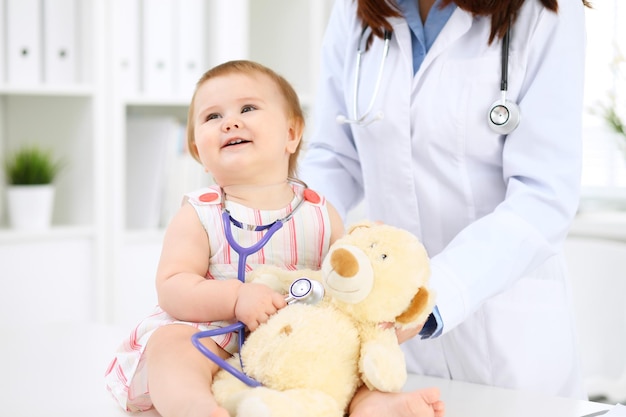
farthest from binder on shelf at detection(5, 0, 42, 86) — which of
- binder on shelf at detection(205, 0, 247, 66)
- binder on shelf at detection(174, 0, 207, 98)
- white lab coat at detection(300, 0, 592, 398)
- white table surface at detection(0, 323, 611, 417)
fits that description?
white lab coat at detection(300, 0, 592, 398)

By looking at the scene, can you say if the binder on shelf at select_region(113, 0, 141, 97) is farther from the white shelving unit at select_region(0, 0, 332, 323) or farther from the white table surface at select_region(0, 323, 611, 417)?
the white table surface at select_region(0, 323, 611, 417)

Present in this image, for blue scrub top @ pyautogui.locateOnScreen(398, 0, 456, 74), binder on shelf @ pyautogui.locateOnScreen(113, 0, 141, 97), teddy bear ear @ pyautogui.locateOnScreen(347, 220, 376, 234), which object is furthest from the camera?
binder on shelf @ pyautogui.locateOnScreen(113, 0, 141, 97)

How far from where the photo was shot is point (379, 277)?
852 mm

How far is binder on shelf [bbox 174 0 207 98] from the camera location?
2533 mm

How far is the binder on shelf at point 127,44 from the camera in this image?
95.3 inches

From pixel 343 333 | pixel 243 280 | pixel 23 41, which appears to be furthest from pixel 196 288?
pixel 23 41

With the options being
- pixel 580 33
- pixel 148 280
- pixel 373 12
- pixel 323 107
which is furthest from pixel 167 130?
pixel 580 33

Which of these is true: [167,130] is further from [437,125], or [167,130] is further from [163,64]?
[437,125]

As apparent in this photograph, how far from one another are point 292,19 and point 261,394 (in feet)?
7.24

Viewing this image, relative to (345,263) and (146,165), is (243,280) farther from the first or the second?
(146,165)

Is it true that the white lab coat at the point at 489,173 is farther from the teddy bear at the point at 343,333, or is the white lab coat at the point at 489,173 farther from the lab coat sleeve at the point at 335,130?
the teddy bear at the point at 343,333

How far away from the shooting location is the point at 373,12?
1.38 m

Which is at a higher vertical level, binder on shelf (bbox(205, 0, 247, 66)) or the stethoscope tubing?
binder on shelf (bbox(205, 0, 247, 66))

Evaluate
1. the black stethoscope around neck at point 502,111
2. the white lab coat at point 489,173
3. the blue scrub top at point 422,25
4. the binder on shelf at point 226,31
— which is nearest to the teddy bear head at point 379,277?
the white lab coat at point 489,173
